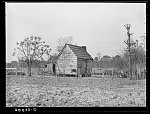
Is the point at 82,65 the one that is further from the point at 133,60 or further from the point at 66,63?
the point at 133,60

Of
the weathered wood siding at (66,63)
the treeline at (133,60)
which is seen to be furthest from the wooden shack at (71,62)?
the treeline at (133,60)

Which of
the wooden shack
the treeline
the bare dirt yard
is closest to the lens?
the bare dirt yard

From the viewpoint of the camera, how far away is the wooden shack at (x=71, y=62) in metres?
2.17

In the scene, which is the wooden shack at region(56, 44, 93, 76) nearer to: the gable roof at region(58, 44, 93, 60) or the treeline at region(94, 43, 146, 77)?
the gable roof at region(58, 44, 93, 60)

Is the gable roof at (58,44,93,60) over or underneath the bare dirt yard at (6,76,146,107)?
over

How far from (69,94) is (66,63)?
1.23 ft

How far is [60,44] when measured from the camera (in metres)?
2.01

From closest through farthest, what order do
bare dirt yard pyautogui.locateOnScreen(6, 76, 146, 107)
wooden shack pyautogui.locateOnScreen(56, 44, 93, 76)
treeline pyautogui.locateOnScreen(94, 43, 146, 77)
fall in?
bare dirt yard pyautogui.locateOnScreen(6, 76, 146, 107), treeline pyautogui.locateOnScreen(94, 43, 146, 77), wooden shack pyautogui.locateOnScreen(56, 44, 93, 76)

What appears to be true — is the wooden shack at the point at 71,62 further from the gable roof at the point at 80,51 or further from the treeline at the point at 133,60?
the treeline at the point at 133,60

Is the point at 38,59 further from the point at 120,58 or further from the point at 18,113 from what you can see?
the point at 120,58

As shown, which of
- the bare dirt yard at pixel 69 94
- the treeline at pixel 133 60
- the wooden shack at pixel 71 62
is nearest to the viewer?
the bare dirt yard at pixel 69 94

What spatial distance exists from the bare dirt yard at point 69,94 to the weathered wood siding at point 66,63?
22 cm

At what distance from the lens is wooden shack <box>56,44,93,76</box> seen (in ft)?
7.12

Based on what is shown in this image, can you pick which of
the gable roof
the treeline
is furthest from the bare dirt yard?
the gable roof
